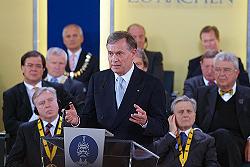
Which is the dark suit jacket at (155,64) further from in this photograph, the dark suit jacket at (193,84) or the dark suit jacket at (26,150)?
the dark suit jacket at (26,150)

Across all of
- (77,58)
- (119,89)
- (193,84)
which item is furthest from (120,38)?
(77,58)

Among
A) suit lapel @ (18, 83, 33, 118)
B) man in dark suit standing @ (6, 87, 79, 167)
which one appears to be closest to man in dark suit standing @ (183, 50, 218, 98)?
suit lapel @ (18, 83, 33, 118)

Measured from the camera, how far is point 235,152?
536 centimetres

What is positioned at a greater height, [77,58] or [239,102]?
[77,58]

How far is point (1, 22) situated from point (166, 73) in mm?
2306

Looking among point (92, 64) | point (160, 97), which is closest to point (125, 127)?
point (160, 97)

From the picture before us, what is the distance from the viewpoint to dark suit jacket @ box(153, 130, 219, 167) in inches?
194

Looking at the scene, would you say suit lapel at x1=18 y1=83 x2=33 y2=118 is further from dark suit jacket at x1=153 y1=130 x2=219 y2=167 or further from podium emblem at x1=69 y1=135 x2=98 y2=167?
podium emblem at x1=69 y1=135 x2=98 y2=167

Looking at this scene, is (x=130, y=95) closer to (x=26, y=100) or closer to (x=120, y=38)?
(x=120, y=38)

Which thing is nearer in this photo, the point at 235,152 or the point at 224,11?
the point at 235,152

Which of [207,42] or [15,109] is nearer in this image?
[15,109]

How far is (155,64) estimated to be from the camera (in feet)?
23.3

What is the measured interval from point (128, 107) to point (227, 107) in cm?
225

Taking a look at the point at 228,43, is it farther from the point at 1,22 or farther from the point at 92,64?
the point at 1,22
